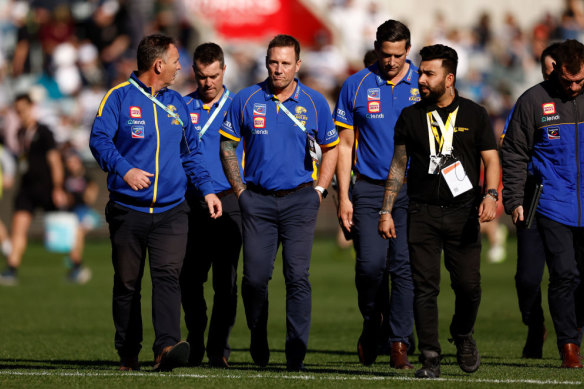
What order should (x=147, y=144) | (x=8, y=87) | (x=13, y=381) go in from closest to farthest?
(x=13, y=381)
(x=147, y=144)
(x=8, y=87)

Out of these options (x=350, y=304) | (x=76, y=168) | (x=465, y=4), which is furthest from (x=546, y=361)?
(x=465, y=4)

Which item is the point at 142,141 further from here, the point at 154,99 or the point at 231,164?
the point at 231,164

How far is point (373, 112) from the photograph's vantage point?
33.6ft

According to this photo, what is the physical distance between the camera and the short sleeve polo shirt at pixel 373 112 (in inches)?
403

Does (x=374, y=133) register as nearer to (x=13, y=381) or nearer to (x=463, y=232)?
(x=463, y=232)

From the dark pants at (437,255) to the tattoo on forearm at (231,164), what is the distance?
1.58 meters

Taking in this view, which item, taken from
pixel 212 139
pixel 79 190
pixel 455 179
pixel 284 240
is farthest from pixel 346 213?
pixel 79 190

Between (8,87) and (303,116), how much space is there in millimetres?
19582

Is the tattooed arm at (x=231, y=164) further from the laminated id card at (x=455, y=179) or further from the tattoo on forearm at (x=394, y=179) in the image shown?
the laminated id card at (x=455, y=179)

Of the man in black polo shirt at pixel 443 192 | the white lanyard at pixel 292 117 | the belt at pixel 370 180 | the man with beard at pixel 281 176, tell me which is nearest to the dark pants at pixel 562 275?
the man in black polo shirt at pixel 443 192

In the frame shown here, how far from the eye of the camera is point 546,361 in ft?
34.1

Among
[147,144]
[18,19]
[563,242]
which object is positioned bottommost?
[563,242]

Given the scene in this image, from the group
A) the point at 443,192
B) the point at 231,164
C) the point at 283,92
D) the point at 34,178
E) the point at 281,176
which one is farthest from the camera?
the point at 34,178

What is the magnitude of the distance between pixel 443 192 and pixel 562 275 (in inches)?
62.2
